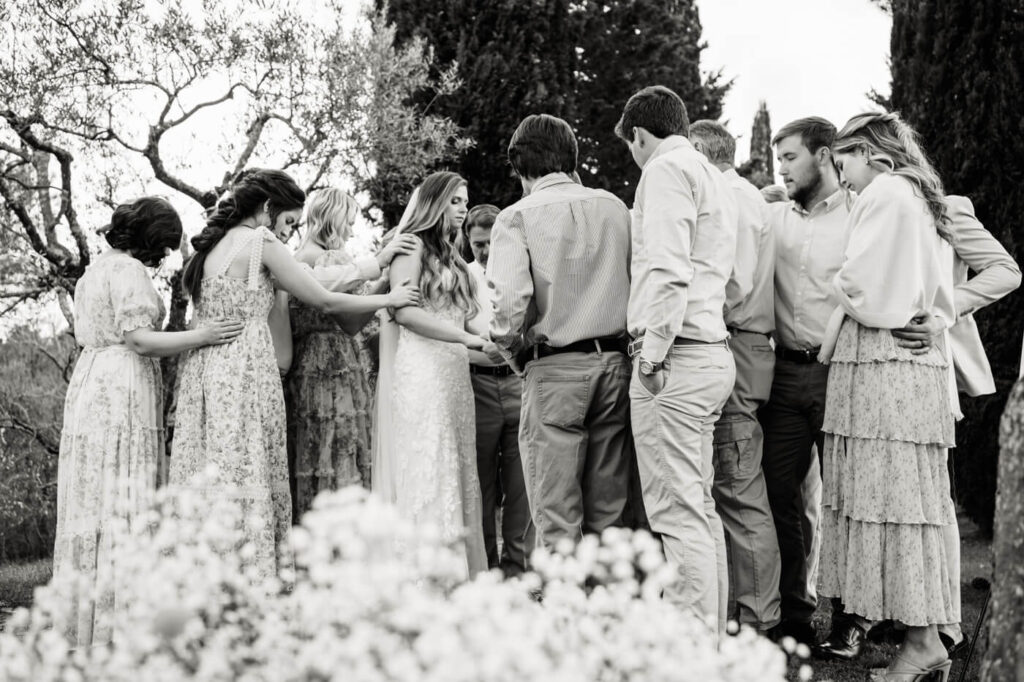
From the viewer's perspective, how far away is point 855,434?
4340 millimetres

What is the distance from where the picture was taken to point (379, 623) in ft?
5.78

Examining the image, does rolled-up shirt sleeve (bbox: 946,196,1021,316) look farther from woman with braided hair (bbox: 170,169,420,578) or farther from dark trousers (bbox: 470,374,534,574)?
woman with braided hair (bbox: 170,169,420,578)

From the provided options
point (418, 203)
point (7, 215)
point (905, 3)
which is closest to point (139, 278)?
point (418, 203)

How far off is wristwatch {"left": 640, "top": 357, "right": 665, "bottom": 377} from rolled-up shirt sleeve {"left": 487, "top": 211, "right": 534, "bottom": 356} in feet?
1.98

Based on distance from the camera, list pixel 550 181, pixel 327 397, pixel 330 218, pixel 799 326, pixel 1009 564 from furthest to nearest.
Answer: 1. pixel 330 218
2. pixel 327 397
3. pixel 799 326
4. pixel 550 181
5. pixel 1009 564

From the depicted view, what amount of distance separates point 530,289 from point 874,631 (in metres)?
2.42

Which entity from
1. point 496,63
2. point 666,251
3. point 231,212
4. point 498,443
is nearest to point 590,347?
point 666,251

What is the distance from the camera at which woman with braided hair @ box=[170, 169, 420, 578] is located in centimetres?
472

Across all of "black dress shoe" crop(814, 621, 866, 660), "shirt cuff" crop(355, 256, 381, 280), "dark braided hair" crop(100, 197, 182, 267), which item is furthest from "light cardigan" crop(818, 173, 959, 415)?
"dark braided hair" crop(100, 197, 182, 267)

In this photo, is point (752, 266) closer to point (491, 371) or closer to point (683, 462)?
point (683, 462)

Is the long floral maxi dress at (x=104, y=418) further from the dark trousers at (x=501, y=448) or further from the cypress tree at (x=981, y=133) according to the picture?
the cypress tree at (x=981, y=133)

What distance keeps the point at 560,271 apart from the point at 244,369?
1574mm

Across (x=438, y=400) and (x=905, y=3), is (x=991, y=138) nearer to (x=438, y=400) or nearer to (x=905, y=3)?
(x=905, y=3)

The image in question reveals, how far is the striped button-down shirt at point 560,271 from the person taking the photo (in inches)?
170
